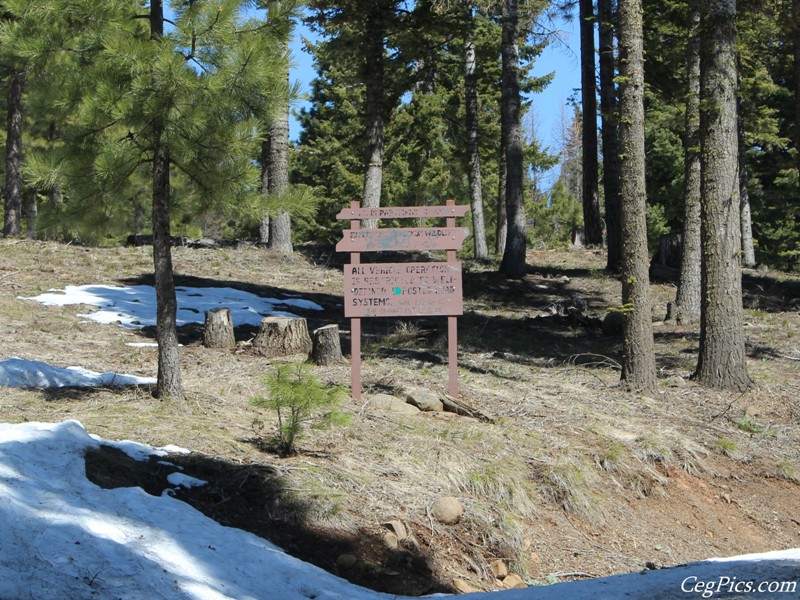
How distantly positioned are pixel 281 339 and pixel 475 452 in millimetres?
4136

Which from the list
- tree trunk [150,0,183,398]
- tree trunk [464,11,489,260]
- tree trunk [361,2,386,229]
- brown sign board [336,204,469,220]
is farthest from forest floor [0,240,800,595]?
tree trunk [464,11,489,260]

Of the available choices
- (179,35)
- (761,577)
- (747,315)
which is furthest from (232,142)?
(747,315)

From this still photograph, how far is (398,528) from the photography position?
21.1ft

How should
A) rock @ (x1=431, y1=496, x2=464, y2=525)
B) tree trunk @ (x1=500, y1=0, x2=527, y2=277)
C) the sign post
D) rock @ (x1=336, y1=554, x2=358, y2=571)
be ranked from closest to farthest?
1. rock @ (x1=336, y1=554, x2=358, y2=571)
2. rock @ (x1=431, y1=496, x2=464, y2=525)
3. the sign post
4. tree trunk @ (x1=500, y1=0, x2=527, y2=277)

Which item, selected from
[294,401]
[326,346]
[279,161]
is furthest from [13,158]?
[294,401]

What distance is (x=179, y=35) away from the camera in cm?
761

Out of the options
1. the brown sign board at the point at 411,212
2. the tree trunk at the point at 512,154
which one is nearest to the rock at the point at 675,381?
the brown sign board at the point at 411,212

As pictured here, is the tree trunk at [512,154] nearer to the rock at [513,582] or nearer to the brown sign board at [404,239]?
the brown sign board at [404,239]

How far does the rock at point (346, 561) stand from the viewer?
230 inches

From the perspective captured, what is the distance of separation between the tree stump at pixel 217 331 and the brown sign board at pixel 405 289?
2.58 m

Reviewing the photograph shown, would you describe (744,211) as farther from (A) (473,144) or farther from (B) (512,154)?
(B) (512,154)

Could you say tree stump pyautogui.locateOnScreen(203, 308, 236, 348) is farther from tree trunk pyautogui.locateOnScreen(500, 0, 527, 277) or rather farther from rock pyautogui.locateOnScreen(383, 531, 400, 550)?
tree trunk pyautogui.locateOnScreen(500, 0, 527, 277)

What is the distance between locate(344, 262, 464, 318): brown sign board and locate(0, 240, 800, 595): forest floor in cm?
96

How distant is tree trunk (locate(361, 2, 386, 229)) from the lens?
17.2 m
